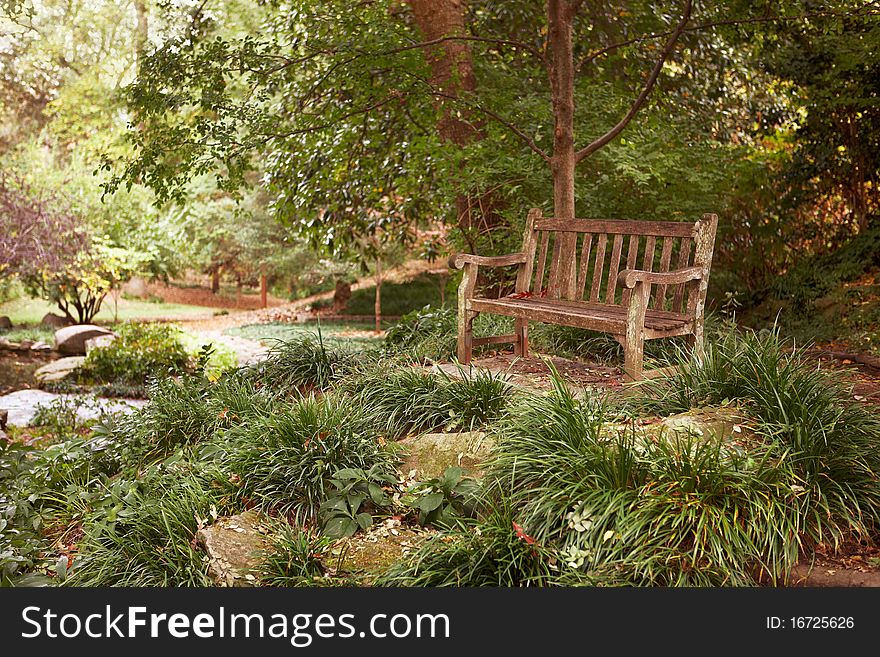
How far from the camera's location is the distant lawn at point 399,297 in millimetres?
17469

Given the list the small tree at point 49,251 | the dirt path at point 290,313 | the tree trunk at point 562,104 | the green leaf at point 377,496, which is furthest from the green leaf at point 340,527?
the dirt path at point 290,313

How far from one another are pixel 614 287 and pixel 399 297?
496 inches

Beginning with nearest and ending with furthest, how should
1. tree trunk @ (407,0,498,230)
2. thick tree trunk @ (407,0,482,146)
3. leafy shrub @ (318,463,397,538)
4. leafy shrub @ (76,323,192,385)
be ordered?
leafy shrub @ (318,463,397,538)
tree trunk @ (407,0,498,230)
thick tree trunk @ (407,0,482,146)
leafy shrub @ (76,323,192,385)

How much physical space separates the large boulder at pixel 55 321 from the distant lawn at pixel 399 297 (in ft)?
19.2

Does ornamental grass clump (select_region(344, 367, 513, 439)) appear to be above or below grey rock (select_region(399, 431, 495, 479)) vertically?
above

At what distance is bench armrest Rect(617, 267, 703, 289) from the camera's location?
15.9ft

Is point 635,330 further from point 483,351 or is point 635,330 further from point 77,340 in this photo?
point 77,340

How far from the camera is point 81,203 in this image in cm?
1644

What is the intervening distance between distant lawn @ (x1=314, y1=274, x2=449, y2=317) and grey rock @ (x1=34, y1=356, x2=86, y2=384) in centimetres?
698

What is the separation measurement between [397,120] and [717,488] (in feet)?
20.0

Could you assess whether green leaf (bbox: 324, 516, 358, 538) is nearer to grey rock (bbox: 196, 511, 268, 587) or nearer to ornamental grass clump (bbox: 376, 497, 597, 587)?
grey rock (bbox: 196, 511, 268, 587)

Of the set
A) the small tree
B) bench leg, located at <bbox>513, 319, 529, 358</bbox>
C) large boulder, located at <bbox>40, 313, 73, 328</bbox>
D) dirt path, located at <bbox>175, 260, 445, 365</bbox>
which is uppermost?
bench leg, located at <bbox>513, 319, 529, 358</bbox>

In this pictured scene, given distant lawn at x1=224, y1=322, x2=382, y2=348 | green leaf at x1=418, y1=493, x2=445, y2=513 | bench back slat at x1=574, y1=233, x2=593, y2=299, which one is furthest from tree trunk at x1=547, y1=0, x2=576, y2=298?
distant lawn at x1=224, y1=322, x2=382, y2=348

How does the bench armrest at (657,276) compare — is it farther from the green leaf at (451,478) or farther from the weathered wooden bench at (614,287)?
the green leaf at (451,478)
